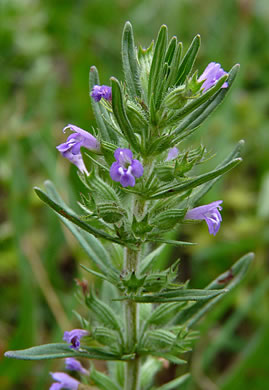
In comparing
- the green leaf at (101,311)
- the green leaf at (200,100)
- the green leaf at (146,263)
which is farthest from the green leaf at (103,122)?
the green leaf at (101,311)

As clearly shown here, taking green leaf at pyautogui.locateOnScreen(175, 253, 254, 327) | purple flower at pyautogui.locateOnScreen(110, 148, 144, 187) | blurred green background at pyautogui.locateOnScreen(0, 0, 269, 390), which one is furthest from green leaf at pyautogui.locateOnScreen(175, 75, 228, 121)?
blurred green background at pyautogui.locateOnScreen(0, 0, 269, 390)

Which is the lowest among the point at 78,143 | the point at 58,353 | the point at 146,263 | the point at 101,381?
the point at 101,381

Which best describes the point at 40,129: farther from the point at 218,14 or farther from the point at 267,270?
the point at 218,14

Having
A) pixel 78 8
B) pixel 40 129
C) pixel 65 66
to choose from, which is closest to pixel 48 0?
pixel 78 8

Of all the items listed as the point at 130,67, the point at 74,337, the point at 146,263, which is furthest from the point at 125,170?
the point at 74,337

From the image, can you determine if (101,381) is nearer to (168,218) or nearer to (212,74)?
(168,218)

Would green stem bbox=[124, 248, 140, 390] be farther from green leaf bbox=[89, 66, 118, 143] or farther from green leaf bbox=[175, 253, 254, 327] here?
green leaf bbox=[89, 66, 118, 143]
